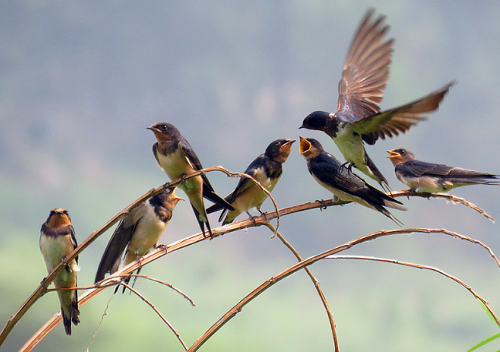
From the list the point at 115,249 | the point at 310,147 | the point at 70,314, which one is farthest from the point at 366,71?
the point at 70,314

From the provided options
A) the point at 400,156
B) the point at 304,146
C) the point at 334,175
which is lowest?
the point at 334,175

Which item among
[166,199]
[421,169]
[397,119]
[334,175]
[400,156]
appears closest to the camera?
[397,119]

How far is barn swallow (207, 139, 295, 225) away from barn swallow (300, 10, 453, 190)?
53cm

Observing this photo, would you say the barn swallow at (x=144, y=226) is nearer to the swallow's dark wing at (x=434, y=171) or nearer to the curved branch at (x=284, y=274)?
the curved branch at (x=284, y=274)

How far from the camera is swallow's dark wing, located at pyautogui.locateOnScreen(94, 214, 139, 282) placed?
8.93 feet

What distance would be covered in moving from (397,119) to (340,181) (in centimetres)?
100

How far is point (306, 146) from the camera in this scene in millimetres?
3604

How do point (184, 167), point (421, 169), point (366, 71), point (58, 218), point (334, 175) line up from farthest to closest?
point (421, 169) → point (366, 71) → point (334, 175) → point (58, 218) → point (184, 167)

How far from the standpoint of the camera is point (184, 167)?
2490mm

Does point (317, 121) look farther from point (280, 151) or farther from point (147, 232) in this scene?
point (147, 232)

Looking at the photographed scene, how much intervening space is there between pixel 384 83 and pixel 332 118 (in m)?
0.97

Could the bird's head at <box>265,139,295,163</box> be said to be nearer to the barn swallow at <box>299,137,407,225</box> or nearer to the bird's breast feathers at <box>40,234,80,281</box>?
the barn swallow at <box>299,137,407,225</box>

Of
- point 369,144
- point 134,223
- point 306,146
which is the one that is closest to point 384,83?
point 306,146

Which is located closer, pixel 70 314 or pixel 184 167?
pixel 70 314
